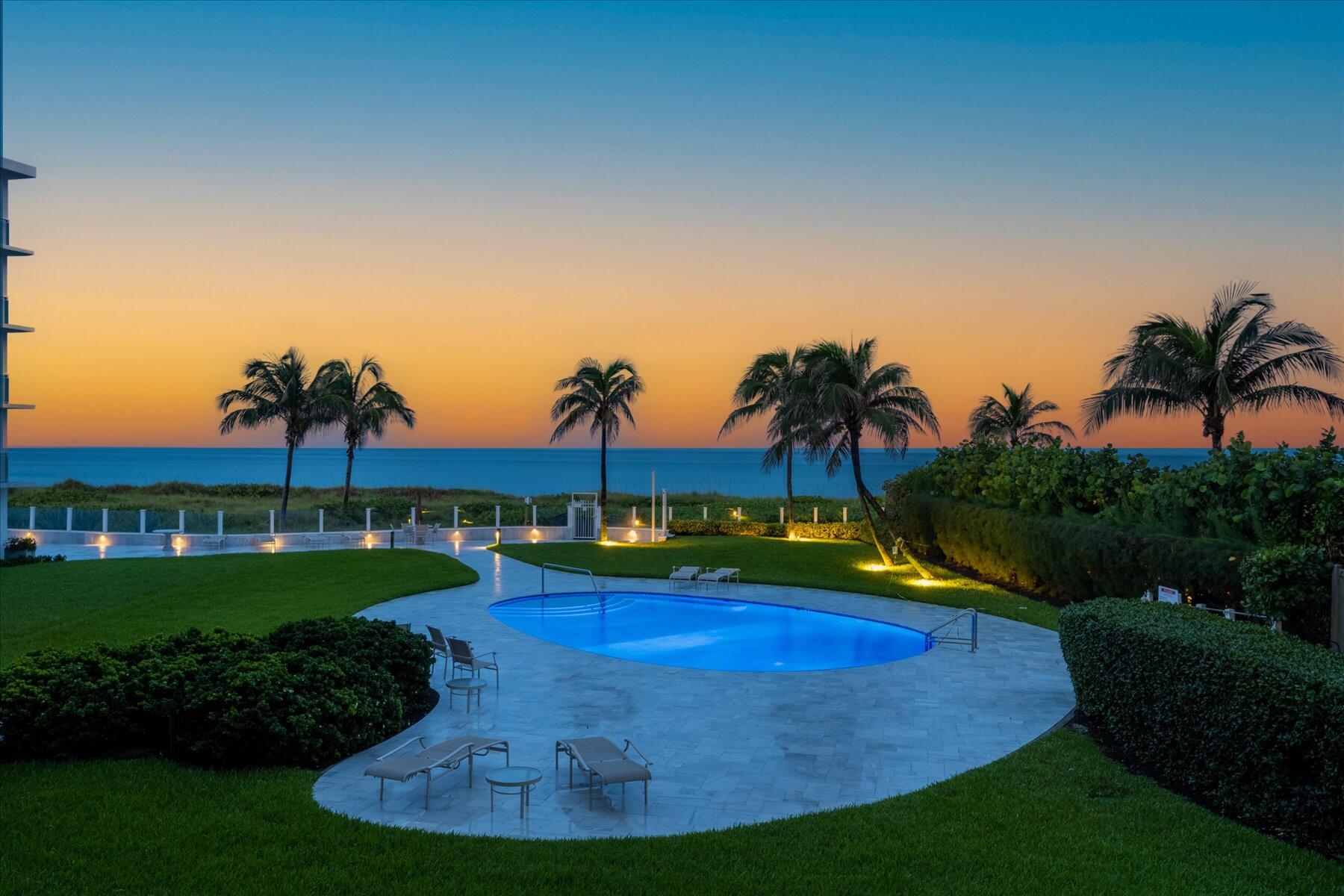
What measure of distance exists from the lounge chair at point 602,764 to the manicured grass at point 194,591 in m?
7.72

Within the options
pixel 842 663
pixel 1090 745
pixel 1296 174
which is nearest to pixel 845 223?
pixel 1296 174

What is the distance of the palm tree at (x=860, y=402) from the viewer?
19594 millimetres

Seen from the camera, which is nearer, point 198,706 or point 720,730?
point 198,706

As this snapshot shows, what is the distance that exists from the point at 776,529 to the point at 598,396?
812 centimetres

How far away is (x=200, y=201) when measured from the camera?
81.2 ft

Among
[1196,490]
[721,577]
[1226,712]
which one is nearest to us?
[1226,712]

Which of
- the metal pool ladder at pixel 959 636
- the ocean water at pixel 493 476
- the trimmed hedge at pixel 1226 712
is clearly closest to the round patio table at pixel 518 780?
the trimmed hedge at pixel 1226 712

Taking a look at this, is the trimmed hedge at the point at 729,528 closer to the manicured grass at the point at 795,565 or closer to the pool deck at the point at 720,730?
the manicured grass at the point at 795,565

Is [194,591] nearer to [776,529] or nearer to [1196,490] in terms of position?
[1196,490]

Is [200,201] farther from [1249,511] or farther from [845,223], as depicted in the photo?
[1249,511]

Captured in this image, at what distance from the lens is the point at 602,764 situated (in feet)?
20.7

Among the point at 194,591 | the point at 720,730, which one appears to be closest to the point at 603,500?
the point at 194,591

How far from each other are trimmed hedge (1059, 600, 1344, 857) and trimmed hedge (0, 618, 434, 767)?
6.85m

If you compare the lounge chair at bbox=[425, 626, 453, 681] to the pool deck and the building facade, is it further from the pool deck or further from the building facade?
the building facade
